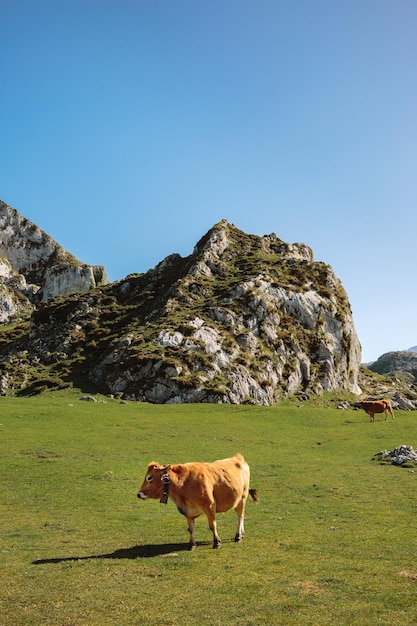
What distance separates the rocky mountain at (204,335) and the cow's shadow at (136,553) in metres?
60.2

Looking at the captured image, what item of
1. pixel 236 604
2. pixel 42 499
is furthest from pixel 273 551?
pixel 42 499

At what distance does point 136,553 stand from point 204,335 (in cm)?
7566

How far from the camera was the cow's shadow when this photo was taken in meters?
14.9

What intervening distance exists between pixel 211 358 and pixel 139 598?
7508 centimetres

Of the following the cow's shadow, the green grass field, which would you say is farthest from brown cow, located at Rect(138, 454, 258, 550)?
the green grass field

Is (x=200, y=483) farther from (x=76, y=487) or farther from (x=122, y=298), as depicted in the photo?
(x=122, y=298)

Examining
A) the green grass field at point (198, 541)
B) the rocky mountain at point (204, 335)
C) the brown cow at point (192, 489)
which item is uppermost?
the rocky mountain at point (204, 335)

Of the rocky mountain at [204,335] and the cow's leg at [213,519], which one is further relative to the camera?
the rocky mountain at [204,335]

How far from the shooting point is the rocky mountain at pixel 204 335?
83.0m

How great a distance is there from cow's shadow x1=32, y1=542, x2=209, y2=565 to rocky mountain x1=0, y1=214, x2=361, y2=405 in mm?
60200

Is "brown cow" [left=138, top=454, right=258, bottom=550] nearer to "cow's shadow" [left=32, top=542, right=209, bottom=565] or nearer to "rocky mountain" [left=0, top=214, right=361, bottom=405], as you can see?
"cow's shadow" [left=32, top=542, right=209, bottom=565]

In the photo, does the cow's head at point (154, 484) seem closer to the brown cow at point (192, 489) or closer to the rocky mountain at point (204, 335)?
the brown cow at point (192, 489)

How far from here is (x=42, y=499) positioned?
949 inches

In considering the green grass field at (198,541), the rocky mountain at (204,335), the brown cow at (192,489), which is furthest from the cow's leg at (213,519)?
the rocky mountain at (204,335)
